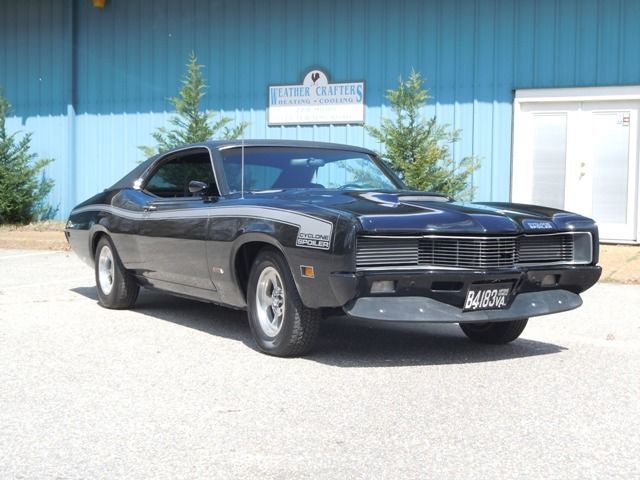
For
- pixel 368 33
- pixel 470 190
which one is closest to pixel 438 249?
pixel 470 190

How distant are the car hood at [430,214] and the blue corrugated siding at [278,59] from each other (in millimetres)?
7645

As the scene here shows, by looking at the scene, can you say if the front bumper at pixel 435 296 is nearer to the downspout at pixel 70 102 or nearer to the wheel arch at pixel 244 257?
the wheel arch at pixel 244 257

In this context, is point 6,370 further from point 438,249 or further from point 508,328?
point 508,328

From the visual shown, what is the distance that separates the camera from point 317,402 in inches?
193

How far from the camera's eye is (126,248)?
781cm

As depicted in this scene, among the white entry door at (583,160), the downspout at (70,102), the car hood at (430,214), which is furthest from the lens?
the downspout at (70,102)

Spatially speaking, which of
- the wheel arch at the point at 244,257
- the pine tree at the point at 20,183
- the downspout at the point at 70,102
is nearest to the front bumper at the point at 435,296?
the wheel arch at the point at 244,257

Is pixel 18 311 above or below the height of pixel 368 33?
below

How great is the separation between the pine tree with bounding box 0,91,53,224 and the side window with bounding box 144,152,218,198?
10.4 metres

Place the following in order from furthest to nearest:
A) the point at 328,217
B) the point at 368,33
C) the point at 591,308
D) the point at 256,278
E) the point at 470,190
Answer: the point at 368,33 < the point at 470,190 < the point at 591,308 < the point at 256,278 < the point at 328,217

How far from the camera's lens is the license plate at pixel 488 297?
5629 mm

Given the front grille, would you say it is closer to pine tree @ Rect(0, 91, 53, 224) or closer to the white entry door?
the white entry door

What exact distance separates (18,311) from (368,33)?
28.8 feet

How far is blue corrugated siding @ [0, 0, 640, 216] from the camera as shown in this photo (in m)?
13.5
